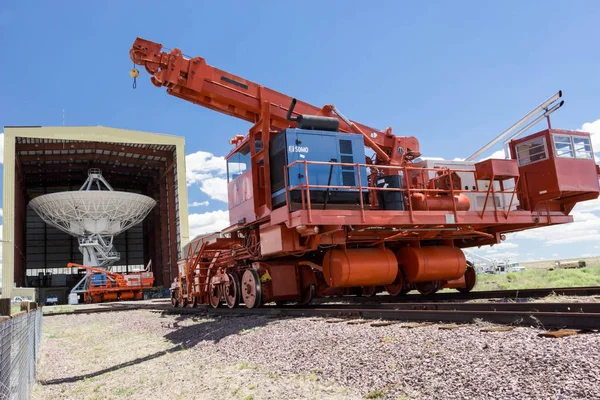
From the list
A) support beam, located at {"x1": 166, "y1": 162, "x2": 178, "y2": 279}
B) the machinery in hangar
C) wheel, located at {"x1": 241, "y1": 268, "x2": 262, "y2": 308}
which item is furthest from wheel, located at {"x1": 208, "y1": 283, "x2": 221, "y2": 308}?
support beam, located at {"x1": 166, "y1": 162, "x2": 178, "y2": 279}

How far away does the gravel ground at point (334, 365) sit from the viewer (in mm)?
3826

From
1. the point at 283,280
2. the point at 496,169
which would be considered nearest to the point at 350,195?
the point at 283,280

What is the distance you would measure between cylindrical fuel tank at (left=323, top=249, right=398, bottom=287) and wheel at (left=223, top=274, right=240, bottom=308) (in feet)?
9.81

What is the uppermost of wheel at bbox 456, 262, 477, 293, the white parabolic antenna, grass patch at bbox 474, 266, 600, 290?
the white parabolic antenna

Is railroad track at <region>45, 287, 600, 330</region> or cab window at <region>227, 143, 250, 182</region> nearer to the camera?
railroad track at <region>45, 287, 600, 330</region>

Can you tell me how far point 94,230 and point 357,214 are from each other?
38.5 meters

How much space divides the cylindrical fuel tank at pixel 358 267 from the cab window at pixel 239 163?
327 cm

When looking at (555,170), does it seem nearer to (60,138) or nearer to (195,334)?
(195,334)

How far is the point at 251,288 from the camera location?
11.5m

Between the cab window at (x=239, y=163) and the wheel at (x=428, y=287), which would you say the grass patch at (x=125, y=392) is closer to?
the cab window at (x=239, y=163)

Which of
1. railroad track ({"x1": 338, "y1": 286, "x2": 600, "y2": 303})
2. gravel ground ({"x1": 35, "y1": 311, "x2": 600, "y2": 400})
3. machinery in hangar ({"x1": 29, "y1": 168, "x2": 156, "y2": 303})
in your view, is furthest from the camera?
machinery in hangar ({"x1": 29, "y1": 168, "x2": 156, "y2": 303})

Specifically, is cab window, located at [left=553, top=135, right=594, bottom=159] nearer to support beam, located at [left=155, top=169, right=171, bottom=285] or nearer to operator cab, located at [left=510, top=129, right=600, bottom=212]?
operator cab, located at [left=510, top=129, right=600, bottom=212]

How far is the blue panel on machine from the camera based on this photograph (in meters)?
10.4

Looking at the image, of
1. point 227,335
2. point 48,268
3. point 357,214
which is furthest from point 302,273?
point 48,268
